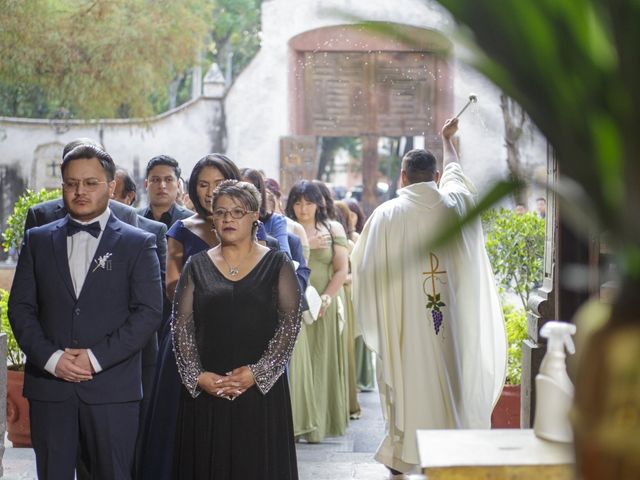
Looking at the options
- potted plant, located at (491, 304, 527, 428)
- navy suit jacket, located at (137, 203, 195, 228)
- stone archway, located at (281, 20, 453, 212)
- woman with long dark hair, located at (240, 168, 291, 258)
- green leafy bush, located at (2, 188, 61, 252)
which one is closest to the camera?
woman with long dark hair, located at (240, 168, 291, 258)

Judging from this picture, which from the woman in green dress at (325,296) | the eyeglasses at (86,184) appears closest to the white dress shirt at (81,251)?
Result: the eyeglasses at (86,184)

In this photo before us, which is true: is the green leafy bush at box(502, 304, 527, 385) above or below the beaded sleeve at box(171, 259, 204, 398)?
below

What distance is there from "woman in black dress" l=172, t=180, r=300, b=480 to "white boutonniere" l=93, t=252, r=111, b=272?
0.35 m

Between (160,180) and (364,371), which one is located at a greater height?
(160,180)

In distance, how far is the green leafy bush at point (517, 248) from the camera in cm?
980

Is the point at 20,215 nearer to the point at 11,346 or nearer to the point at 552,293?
the point at 11,346

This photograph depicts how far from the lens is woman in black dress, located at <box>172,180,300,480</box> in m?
5.54

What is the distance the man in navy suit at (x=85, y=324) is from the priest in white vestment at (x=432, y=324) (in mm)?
2486

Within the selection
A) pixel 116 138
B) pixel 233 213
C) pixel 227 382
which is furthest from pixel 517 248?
pixel 116 138

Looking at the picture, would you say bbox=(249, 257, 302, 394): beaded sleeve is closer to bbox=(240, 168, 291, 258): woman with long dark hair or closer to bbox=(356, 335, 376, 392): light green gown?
bbox=(240, 168, 291, 258): woman with long dark hair

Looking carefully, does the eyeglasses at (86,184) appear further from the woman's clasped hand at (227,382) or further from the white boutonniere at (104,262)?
the woman's clasped hand at (227,382)

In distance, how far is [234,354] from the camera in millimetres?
5562

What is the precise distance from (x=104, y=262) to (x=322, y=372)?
14.5ft

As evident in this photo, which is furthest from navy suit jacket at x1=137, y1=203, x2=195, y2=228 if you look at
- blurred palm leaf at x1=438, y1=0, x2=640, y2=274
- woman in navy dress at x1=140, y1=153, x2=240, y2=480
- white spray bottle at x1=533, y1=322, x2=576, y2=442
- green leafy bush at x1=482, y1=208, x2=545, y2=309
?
blurred palm leaf at x1=438, y1=0, x2=640, y2=274
